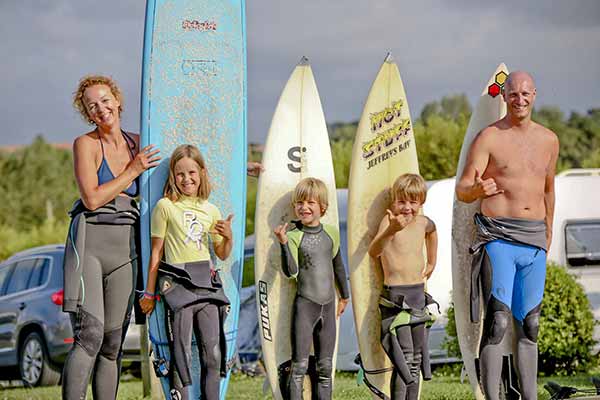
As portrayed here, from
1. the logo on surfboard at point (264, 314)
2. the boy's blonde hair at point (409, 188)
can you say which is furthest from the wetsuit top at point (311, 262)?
the boy's blonde hair at point (409, 188)

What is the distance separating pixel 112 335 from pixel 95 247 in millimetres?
467

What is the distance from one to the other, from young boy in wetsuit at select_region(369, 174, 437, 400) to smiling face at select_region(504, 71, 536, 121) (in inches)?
27.5

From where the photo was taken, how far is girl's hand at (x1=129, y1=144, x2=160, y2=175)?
494cm

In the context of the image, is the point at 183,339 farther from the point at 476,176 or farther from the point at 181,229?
the point at 476,176

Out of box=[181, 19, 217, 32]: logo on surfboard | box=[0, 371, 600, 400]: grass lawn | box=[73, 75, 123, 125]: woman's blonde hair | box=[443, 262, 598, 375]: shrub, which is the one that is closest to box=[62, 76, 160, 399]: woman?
box=[73, 75, 123, 125]: woman's blonde hair

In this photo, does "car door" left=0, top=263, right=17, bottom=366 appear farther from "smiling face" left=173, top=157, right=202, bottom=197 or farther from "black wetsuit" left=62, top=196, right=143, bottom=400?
"smiling face" left=173, top=157, right=202, bottom=197

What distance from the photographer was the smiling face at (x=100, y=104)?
4.91m

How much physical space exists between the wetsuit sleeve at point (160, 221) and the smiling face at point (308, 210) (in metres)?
0.80

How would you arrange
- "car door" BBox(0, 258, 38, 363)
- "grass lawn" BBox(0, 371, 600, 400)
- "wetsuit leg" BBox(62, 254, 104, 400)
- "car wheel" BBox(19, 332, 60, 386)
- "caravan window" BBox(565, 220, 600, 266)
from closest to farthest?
"wetsuit leg" BBox(62, 254, 104, 400) < "grass lawn" BBox(0, 371, 600, 400) < "caravan window" BBox(565, 220, 600, 266) < "car wheel" BBox(19, 332, 60, 386) < "car door" BBox(0, 258, 38, 363)

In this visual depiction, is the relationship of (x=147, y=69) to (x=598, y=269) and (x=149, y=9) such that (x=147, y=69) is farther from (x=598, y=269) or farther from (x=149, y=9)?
(x=598, y=269)

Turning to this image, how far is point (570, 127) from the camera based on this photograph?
2561 centimetres

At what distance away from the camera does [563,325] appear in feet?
29.1

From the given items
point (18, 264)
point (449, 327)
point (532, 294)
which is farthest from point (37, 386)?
point (532, 294)

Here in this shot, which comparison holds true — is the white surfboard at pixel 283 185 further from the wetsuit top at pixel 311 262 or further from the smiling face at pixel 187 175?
the smiling face at pixel 187 175
